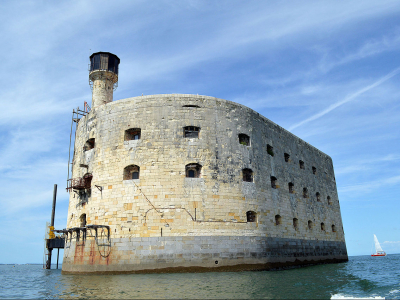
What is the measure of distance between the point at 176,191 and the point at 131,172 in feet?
9.72

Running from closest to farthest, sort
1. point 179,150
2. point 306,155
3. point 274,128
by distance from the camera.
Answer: point 179,150
point 274,128
point 306,155

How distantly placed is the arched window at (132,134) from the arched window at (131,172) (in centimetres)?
179

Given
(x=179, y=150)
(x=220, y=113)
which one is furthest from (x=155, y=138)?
(x=220, y=113)

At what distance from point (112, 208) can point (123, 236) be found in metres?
1.71

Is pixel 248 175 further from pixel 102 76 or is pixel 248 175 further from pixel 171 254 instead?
pixel 102 76

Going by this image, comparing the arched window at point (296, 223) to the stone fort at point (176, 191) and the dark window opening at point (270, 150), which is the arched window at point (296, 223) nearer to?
the stone fort at point (176, 191)

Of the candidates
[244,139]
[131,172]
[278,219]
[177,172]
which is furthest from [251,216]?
[131,172]

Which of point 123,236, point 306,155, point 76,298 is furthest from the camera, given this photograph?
point 306,155

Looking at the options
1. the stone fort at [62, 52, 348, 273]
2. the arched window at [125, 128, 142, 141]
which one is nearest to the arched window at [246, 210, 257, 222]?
the stone fort at [62, 52, 348, 273]

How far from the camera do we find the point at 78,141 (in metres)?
22.8

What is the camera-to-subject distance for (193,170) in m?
19.3

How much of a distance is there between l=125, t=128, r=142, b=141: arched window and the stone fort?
89 millimetres

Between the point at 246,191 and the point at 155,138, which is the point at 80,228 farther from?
the point at 246,191

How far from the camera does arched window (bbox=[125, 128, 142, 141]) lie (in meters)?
19.8
